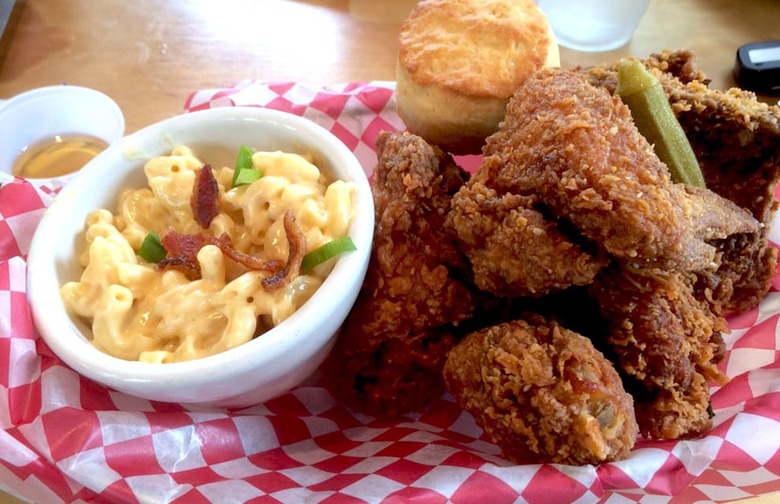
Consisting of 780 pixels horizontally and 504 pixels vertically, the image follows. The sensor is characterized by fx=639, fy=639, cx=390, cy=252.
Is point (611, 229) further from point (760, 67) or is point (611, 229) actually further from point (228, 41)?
point (228, 41)

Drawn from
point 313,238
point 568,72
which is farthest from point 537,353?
point 568,72

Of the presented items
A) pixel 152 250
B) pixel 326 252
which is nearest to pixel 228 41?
pixel 152 250

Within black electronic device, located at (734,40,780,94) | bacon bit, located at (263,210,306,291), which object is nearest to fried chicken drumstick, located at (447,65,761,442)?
bacon bit, located at (263,210,306,291)

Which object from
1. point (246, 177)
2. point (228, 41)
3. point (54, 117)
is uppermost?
point (246, 177)

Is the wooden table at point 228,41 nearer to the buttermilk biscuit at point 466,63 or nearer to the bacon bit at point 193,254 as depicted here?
the buttermilk biscuit at point 466,63

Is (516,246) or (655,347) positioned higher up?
(516,246)
